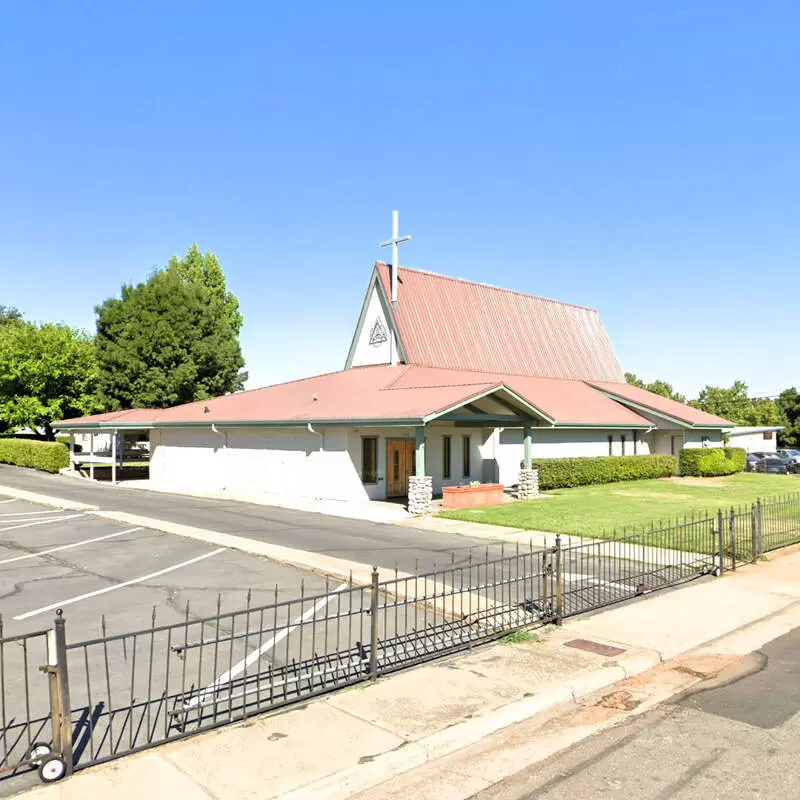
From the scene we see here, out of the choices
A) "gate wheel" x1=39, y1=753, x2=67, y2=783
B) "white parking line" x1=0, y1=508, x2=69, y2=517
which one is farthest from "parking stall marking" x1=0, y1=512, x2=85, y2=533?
"gate wheel" x1=39, y1=753, x2=67, y2=783

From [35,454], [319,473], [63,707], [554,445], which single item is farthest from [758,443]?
[63,707]

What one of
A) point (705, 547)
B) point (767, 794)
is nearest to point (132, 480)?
point (705, 547)

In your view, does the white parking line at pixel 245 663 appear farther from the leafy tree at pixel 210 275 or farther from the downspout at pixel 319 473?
the leafy tree at pixel 210 275

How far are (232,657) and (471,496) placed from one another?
635 inches

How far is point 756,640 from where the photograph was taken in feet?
30.7

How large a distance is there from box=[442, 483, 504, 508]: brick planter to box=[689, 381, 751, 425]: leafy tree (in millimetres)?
62815

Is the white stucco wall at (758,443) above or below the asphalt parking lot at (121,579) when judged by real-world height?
above

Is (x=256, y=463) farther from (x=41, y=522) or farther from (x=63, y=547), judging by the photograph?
(x=63, y=547)

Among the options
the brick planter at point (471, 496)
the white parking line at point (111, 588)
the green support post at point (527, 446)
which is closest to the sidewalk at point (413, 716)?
the white parking line at point (111, 588)

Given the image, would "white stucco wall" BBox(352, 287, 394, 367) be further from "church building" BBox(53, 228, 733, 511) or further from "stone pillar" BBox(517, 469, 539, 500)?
"stone pillar" BBox(517, 469, 539, 500)

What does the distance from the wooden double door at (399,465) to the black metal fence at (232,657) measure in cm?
1293

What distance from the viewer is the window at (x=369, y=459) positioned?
25109 mm

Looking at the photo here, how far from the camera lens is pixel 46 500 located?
24.8 meters

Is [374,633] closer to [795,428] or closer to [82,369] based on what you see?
[82,369]
